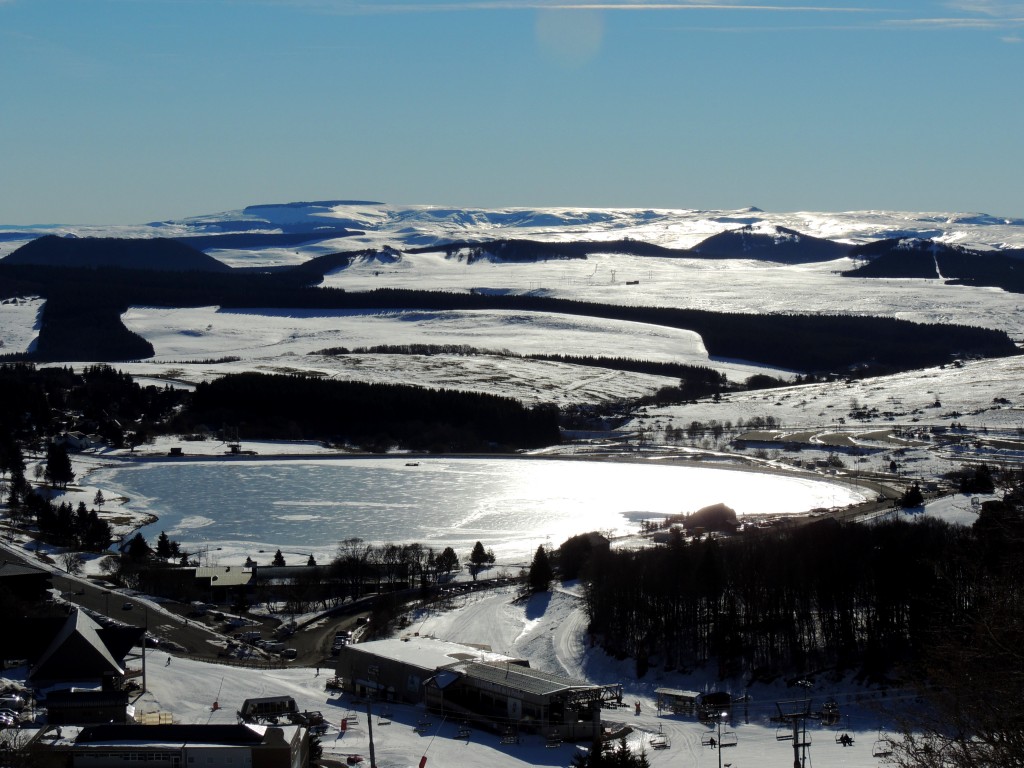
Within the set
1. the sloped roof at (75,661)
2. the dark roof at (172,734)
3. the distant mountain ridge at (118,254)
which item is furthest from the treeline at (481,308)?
the dark roof at (172,734)

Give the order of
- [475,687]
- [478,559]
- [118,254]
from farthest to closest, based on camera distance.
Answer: [118,254] → [478,559] → [475,687]

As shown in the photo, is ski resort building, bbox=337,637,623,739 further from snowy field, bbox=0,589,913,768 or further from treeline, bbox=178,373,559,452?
treeline, bbox=178,373,559,452

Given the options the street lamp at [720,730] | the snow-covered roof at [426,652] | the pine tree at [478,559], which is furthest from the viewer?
the pine tree at [478,559]

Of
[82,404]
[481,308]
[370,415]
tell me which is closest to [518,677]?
[370,415]

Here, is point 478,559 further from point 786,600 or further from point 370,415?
point 370,415

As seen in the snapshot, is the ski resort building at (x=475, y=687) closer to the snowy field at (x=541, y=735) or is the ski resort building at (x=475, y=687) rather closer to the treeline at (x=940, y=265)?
the snowy field at (x=541, y=735)

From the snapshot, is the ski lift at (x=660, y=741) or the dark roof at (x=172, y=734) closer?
the dark roof at (x=172, y=734)

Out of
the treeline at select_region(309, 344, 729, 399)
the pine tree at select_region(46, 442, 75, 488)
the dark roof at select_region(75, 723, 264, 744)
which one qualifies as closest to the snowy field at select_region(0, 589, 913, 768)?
the dark roof at select_region(75, 723, 264, 744)
